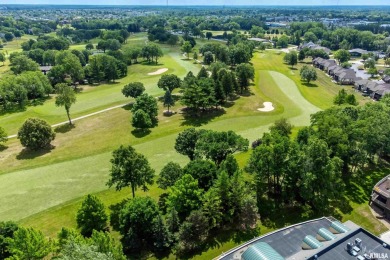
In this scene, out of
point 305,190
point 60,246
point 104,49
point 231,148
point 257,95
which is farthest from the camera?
point 104,49

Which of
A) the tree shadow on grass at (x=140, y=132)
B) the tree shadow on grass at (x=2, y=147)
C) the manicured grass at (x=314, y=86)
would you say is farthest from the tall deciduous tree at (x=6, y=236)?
the manicured grass at (x=314, y=86)

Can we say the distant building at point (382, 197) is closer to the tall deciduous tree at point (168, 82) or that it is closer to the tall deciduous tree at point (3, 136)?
the tall deciduous tree at point (168, 82)

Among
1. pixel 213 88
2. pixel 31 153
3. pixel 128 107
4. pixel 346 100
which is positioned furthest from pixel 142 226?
pixel 346 100

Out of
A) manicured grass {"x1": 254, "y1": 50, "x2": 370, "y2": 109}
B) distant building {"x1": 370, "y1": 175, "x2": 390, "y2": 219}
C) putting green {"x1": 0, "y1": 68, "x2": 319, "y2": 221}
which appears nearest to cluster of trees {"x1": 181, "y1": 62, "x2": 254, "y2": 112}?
putting green {"x1": 0, "y1": 68, "x2": 319, "y2": 221}

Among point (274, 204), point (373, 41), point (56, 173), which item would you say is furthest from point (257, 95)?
point (373, 41)

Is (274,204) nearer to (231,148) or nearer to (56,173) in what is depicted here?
(231,148)

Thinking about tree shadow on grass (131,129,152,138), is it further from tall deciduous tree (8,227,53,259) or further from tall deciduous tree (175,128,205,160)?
tall deciduous tree (8,227,53,259)
